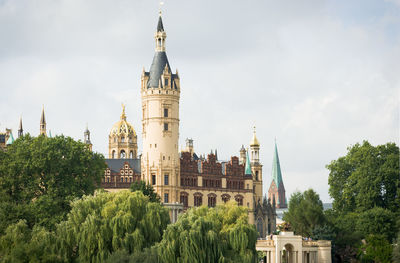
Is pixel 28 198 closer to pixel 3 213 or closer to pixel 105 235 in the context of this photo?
A: pixel 3 213

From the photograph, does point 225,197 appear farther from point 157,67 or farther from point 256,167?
point 157,67

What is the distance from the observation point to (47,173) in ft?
268

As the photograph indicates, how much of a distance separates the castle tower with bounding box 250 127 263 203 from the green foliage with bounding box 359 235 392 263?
53382 mm

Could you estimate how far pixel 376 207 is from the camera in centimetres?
A: 9669

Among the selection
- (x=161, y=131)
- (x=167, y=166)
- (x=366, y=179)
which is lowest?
(x=366, y=179)

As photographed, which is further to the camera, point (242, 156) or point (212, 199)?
point (242, 156)

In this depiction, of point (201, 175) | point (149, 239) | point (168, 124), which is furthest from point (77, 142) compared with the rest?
point (201, 175)

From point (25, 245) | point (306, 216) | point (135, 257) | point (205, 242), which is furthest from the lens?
point (306, 216)

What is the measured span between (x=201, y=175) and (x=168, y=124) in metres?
13.1

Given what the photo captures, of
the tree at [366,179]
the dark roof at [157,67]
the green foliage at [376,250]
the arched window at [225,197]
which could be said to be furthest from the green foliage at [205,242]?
the arched window at [225,197]

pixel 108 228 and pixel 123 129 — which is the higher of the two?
pixel 123 129

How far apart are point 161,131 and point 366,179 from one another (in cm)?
3209

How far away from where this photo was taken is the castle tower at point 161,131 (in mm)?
118812

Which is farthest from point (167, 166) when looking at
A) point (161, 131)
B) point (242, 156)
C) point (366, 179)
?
point (366, 179)
